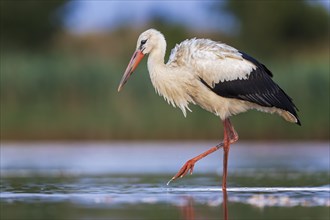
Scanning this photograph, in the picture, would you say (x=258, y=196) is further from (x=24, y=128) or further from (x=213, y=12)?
(x=213, y=12)

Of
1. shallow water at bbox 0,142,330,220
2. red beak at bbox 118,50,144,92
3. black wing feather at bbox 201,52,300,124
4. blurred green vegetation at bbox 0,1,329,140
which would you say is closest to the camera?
shallow water at bbox 0,142,330,220

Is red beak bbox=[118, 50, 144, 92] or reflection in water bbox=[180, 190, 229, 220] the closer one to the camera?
reflection in water bbox=[180, 190, 229, 220]

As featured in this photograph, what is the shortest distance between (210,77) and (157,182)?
1364 mm

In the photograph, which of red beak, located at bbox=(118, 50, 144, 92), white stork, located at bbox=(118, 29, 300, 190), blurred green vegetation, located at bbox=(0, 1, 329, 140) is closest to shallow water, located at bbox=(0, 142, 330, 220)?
blurred green vegetation, located at bbox=(0, 1, 329, 140)

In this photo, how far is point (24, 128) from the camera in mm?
21234

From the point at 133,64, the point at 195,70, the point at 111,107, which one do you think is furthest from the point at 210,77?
the point at 111,107

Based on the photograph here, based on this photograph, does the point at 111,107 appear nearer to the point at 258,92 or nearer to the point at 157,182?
the point at 157,182

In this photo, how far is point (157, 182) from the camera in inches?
477

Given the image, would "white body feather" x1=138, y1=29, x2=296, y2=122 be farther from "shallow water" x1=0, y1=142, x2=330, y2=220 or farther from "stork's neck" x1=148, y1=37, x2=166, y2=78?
"shallow water" x1=0, y1=142, x2=330, y2=220

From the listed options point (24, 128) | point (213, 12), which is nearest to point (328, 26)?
point (213, 12)

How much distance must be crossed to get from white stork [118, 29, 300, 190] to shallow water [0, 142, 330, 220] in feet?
2.77

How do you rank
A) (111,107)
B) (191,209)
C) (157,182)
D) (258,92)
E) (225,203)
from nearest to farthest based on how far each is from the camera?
(191,209) → (225,203) → (258,92) → (157,182) → (111,107)

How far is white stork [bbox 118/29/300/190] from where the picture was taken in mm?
11539

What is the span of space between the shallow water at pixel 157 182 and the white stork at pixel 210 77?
845mm
